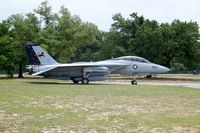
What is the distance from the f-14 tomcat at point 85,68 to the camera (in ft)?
120

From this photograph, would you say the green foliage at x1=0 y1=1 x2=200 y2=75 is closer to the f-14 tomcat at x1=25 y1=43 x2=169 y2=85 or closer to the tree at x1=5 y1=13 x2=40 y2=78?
the tree at x1=5 y1=13 x2=40 y2=78

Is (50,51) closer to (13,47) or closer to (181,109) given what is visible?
(13,47)

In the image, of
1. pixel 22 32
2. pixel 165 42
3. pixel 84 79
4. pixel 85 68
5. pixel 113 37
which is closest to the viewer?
pixel 84 79

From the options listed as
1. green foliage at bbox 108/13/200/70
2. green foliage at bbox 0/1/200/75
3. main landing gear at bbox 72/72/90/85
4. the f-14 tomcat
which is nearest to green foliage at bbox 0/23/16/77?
green foliage at bbox 0/1/200/75

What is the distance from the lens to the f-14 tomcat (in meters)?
36.6

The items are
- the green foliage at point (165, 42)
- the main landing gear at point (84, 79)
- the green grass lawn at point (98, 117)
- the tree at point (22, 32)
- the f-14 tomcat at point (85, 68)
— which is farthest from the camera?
the tree at point (22, 32)

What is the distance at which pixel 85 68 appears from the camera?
1452 inches

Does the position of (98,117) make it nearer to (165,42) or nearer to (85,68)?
(85,68)

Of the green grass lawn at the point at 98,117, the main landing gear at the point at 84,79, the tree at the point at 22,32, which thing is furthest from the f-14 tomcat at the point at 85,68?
the green grass lawn at the point at 98,117

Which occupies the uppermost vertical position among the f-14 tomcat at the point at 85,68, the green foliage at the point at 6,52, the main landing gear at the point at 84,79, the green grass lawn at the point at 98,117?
the green foliage at the point at 6,52

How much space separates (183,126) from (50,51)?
43.2m

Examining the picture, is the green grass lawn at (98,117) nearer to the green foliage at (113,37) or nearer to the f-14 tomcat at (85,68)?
the f-14 tomcat at (85,68)

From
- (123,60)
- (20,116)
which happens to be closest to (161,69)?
(123,60)

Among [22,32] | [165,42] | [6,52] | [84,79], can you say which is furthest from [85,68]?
[22,32]
